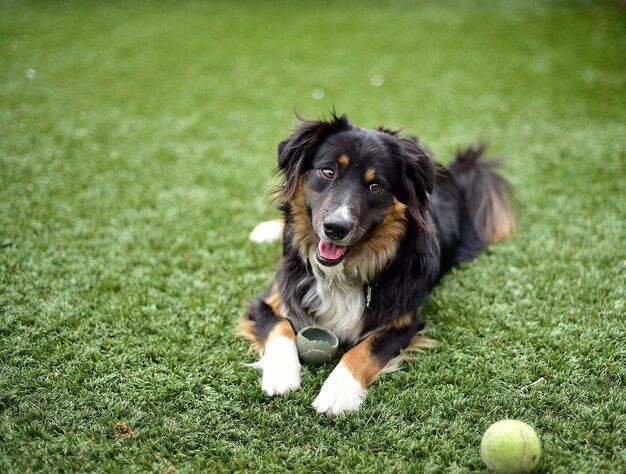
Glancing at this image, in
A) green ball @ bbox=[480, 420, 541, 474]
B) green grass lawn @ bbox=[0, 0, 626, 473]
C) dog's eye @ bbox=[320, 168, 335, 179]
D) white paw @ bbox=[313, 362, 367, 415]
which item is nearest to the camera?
green ball @ bbox=[480, 420, 541, 474]

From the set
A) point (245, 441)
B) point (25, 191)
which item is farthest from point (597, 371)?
point (25, 191)

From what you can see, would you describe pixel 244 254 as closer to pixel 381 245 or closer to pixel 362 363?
pixel 381 245

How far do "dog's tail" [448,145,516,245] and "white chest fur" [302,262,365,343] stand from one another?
1594 millimetres

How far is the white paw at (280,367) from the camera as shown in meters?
2.85

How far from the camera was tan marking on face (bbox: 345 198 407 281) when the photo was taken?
3154 mm

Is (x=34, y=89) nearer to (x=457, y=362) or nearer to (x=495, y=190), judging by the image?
(x=495, y=190)

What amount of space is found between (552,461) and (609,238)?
8.20ft

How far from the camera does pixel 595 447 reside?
2.50 m

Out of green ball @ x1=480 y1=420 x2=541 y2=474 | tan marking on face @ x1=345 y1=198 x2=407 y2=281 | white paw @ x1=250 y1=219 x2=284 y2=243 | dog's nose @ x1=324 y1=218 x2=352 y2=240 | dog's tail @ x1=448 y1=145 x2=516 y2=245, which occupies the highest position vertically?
dog's nose @ x1=324 y1=218 x2=352 y2=240

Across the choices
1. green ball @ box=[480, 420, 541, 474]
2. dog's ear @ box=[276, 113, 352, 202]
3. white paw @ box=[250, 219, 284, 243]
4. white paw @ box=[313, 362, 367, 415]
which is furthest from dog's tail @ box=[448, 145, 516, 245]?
green ball @ box=[480, 420, 541, 474]

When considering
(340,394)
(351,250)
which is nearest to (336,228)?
(351,250)

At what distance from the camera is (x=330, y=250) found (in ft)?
9.99

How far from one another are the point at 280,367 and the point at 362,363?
452 mm

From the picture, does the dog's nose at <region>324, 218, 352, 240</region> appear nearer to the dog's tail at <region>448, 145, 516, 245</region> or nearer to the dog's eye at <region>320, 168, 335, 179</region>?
the dog's eye at <region>320, 168, 335, 179</region>
